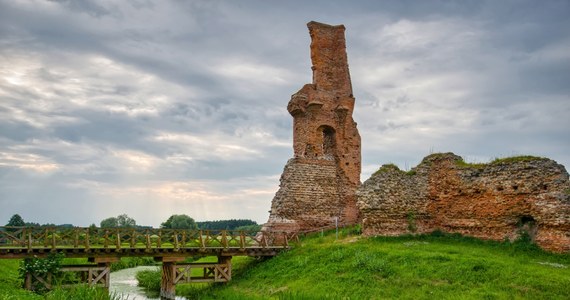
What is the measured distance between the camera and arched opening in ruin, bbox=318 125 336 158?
1165 inches

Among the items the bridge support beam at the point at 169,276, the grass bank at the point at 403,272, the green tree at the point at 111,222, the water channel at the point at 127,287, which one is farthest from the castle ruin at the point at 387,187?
the green tree at the point at 111,222

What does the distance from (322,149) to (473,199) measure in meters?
9.49

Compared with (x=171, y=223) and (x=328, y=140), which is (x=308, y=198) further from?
(x=171, y=223)

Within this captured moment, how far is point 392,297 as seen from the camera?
15.5 meters

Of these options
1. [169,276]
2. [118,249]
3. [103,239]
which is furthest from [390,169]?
[103,239]

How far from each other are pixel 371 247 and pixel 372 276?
3368mm

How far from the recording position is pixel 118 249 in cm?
2011

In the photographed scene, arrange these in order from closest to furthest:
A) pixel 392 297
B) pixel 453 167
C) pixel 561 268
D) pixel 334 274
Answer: pixel 392 297 → pixel 561 268 → pixel 334 274 → pixel 453 167

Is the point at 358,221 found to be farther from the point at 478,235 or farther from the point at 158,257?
the point at 158,257

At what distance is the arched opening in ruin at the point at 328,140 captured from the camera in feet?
97.1

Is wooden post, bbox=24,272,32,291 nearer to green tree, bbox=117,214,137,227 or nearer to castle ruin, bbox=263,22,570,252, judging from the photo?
castle ruin, bbox=263,22,570,252

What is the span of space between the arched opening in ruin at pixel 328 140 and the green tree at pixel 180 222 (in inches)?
1527

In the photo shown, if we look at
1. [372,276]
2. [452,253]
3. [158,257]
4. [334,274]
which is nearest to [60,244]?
[158,257]

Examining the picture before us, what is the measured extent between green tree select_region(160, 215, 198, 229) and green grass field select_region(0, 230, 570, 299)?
138 ft
